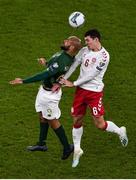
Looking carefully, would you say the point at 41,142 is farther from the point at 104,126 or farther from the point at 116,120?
the point at 116,120

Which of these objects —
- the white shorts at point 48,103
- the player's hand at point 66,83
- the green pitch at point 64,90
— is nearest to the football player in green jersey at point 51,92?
the white shorts at point 48,103

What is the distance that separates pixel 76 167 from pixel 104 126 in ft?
3.01

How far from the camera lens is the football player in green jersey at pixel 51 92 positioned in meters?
11.7

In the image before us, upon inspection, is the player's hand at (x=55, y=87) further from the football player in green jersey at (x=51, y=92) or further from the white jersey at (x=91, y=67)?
the white jersey at (x=91, y=67)

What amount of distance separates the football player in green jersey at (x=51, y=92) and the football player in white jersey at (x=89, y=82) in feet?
0.62

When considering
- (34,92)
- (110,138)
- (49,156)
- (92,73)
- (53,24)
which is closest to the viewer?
(92,73)

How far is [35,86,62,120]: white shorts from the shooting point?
12094mm

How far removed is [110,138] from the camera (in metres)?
13.5

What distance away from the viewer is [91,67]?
11789 millimetres

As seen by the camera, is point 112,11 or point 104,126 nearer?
point 104,126

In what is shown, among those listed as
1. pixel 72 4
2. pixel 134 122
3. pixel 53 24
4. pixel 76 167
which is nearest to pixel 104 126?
pixel 76 167

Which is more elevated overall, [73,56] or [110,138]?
[73,56]

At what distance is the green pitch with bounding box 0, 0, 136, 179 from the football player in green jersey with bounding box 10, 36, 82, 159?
0.33m

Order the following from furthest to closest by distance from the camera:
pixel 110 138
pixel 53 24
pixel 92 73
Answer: pixel 53 24 → pixel 110 138 → pixel 92 73
